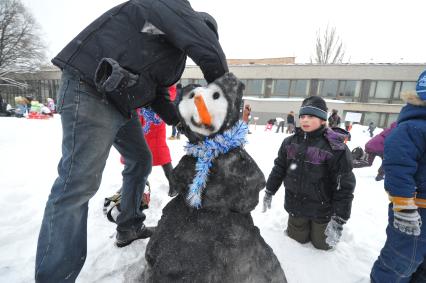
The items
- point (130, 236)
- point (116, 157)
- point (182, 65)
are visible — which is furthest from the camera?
point (116, 157)

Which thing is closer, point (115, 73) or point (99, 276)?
point (115, 73)

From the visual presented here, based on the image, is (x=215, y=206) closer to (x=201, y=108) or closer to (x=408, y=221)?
(x=201, y=108)

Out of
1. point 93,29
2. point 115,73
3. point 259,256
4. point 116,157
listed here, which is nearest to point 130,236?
point 259,256

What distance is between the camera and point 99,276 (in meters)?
1.69

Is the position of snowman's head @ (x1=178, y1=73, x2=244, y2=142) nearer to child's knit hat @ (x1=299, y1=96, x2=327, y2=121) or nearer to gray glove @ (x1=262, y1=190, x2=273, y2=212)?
child's knit hat @ (x1=299, y1=96, x2=327, y2=121)

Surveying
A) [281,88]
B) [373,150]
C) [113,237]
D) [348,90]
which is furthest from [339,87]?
[113,237]

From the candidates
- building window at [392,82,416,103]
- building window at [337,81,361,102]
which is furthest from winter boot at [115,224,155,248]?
building window at [392,82,416,103]

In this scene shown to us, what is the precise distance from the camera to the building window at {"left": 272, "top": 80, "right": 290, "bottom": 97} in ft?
87.9

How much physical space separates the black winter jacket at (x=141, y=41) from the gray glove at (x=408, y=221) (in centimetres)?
145

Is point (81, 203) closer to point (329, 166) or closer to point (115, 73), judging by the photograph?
point (115, 73)

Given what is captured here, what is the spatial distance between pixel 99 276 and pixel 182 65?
1491mm

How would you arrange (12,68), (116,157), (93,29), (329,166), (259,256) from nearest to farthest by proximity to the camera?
1. (93,29)
2. (259,256)
3. (329,166)
4. (116,157)
5. (12,68)

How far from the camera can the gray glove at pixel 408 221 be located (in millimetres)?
1589

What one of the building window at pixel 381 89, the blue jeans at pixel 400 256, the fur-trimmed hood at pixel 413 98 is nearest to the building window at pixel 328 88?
the building window at pixel 381 89
